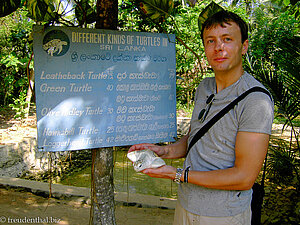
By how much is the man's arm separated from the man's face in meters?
0.33

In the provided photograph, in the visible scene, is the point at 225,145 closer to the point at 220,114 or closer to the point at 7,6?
the point at 220,114

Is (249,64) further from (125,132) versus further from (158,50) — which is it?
(125,132)

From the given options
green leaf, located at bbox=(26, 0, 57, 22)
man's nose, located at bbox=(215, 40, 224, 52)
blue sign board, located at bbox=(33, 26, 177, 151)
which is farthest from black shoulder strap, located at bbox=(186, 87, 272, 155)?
green leaf, located at bbox=(26, 0, 57, 22)

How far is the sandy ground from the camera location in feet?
9.25

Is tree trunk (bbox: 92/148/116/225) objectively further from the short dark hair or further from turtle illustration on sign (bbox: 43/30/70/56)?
the short dark hair

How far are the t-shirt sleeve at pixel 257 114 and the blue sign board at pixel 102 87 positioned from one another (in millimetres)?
773

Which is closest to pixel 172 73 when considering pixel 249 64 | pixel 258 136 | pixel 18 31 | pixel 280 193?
pixel 258 136

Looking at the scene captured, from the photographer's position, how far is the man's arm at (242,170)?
1114 mm

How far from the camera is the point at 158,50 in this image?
1.86 m

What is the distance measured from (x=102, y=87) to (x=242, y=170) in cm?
96

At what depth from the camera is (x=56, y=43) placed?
162 centimetres

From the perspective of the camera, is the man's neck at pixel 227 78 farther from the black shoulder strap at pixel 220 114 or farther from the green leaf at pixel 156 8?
the green leaf at pixel 156 8

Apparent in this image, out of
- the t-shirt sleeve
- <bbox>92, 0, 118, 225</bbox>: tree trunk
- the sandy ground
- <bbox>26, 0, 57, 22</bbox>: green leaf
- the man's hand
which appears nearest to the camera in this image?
the t-shirt sleeve

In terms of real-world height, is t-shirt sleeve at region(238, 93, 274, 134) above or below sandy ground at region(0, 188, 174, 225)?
above
